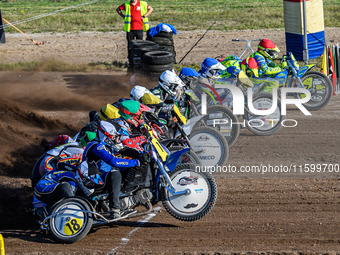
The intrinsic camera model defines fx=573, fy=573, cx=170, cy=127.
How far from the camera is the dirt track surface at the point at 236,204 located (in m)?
6.97

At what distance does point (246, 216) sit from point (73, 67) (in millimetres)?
12379

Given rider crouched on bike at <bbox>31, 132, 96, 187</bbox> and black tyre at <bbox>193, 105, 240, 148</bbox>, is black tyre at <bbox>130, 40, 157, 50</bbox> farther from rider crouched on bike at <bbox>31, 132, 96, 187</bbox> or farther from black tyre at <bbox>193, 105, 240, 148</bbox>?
rider crouched on bike at <bbox>31, 132, 96, 187</bbox>

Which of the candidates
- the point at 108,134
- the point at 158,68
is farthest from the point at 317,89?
the point at 108,134

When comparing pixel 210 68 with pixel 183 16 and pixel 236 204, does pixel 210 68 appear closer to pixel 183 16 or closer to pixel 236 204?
pixel 236 204

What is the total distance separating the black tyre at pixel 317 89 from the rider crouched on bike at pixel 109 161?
23.2 ft

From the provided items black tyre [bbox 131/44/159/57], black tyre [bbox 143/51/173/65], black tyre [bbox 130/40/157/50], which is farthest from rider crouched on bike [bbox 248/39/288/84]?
black tyre [bbox 130/40/157/50]

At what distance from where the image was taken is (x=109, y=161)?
7074 millimetres

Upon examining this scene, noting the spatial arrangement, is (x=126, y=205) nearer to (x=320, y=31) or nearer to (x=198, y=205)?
(x=198, y=205)

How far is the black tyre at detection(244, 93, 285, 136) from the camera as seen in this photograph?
11320mm

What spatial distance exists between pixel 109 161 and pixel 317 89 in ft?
24.8

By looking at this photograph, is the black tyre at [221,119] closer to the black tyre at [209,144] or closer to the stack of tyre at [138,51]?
the black tyre at [209,144]

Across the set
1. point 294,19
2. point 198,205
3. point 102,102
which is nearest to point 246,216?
point 198,205

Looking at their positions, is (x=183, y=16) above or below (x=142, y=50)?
above

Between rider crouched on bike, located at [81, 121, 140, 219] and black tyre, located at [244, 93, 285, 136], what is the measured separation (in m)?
4.77
